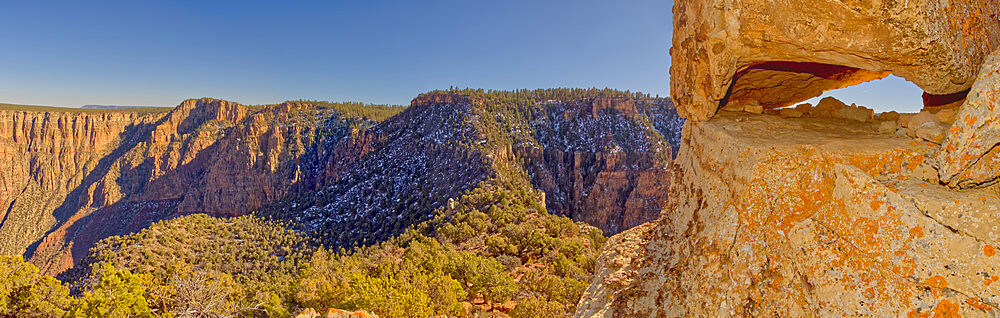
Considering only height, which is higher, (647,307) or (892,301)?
(892,301)

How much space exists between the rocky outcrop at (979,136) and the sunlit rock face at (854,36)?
1.17m

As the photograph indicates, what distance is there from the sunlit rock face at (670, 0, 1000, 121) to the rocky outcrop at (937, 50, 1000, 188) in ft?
3.83

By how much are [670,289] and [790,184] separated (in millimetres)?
2847

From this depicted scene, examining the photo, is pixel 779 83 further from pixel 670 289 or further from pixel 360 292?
pixel 360 292

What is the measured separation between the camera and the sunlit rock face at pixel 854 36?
4824 mm

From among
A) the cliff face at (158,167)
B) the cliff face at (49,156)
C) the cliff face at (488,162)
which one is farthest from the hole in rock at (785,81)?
the cliff face at (49,156)

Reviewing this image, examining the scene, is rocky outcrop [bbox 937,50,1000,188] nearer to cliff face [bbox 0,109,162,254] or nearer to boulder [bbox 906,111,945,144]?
boulder [bbox 906,111,945,144]

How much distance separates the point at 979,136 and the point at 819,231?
1.63m

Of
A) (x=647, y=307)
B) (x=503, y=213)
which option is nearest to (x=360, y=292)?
(x=647, y=307)

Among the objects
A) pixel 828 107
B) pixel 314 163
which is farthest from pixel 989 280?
pixel 314 163

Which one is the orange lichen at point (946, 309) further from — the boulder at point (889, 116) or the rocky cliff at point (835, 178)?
the boulder at point (889, 116)

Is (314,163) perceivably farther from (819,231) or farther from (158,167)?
(819,231)

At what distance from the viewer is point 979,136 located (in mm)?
3721

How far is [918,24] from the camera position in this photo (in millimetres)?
4770
